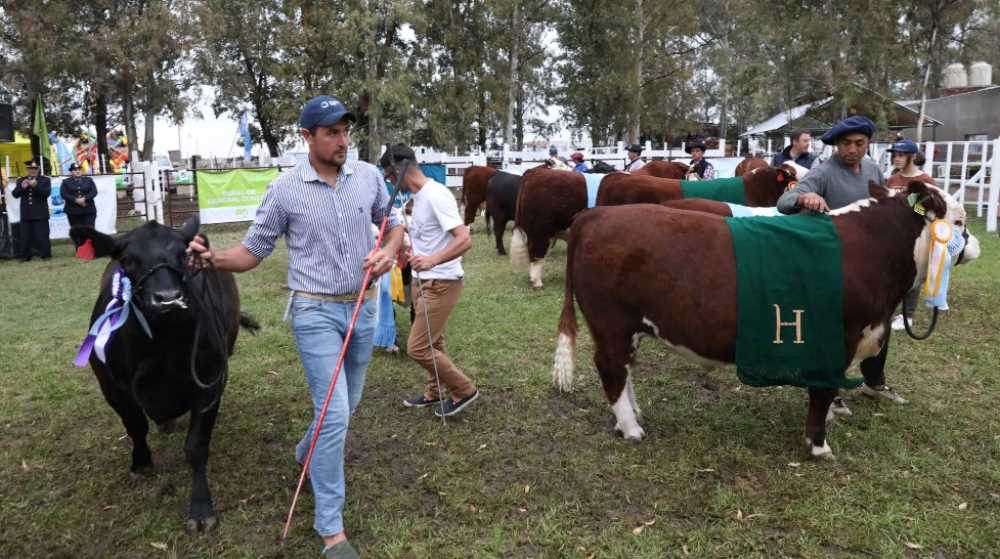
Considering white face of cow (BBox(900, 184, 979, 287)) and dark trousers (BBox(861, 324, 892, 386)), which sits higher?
white face of cow (BBox(900, 184, 979, 287))

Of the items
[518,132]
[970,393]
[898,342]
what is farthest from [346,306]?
[518,132]

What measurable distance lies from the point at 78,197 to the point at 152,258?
11079 millimetres

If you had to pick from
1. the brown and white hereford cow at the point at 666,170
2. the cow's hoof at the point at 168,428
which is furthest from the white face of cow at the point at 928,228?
the brown and white hereford cow at the point at 666,170

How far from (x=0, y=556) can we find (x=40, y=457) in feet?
3.76

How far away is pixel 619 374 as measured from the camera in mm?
4234

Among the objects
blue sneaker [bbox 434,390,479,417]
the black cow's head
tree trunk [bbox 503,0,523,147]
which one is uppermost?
tree trunk [bbox 503,0,523,147]

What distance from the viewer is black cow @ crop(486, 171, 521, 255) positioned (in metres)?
11.6

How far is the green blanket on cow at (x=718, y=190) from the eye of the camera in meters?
7.56

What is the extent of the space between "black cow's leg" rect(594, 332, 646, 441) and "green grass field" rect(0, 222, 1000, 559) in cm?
14

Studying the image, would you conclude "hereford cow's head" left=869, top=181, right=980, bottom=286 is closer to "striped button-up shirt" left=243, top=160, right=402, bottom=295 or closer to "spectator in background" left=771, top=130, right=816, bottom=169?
"striped button-up shirt" left=243, top=160, right=402, bottom=295

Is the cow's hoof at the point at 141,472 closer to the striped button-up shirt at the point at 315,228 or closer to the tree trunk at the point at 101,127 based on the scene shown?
the striped button-up shirt at the point at 315,228

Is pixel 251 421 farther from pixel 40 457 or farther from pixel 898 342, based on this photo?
pixel 898 342

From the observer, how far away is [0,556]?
325 centimetres

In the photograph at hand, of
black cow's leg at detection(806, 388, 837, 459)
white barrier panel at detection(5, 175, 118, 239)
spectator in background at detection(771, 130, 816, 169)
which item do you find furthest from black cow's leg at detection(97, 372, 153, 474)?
white barrier panel at detection(5, 175, 118, 239)
